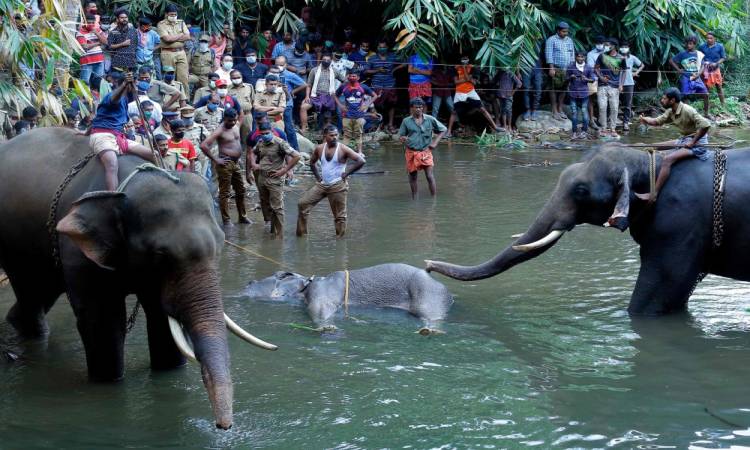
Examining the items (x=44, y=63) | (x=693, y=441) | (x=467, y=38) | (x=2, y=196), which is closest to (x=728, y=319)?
(x=693, y=441)

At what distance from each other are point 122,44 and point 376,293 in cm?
856

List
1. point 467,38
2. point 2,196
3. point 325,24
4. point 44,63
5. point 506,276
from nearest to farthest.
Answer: point 2,196 → point 506,276 → point 44,63 → point 467,38 → point 325,24

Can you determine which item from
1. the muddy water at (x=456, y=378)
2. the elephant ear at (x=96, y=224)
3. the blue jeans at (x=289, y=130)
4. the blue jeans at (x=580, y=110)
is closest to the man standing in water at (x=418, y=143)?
the blue jeans at (x=289, y=130)

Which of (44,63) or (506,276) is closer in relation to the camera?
(506,276)

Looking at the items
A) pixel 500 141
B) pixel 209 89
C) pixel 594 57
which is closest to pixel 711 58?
pixel 594 57

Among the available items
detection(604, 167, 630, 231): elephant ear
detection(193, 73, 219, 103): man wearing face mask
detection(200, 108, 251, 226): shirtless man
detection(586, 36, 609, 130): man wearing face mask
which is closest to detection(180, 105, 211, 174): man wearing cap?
detection(200, 108, 251, 226): shirtless man

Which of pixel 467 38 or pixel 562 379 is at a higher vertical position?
pixel 467 38

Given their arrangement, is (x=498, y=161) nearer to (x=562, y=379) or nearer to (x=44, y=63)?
(x=44, y=63)

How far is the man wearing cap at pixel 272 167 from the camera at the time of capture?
12.1 meters

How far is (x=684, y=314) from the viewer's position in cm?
848

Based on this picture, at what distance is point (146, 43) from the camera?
655 inches

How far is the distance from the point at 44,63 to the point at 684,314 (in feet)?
23.4

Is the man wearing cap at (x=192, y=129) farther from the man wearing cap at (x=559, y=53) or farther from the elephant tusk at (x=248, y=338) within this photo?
the man wearing cap at (x=559, y=53)

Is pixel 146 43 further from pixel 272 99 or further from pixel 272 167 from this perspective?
pixel 272 167
